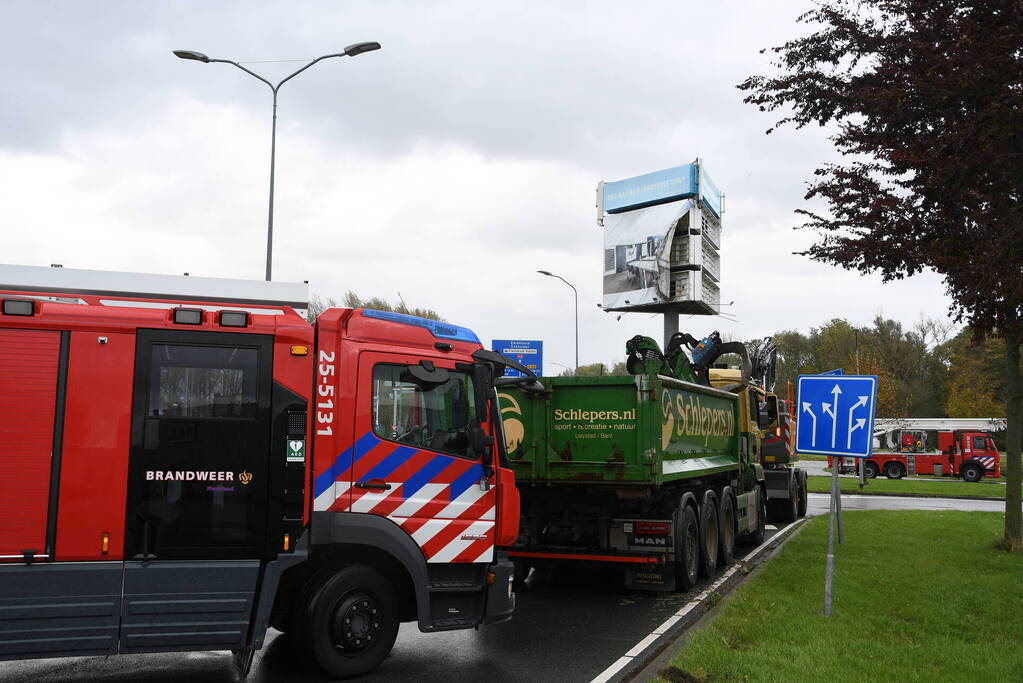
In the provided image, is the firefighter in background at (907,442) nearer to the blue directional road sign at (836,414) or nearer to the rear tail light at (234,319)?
the blue directional road sign at (836,414)

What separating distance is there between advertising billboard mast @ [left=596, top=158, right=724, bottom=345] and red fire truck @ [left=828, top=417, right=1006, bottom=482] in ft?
48.2

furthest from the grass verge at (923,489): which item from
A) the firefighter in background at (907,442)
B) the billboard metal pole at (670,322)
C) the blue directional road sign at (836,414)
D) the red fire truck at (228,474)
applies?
the red fire truck at (228,474)

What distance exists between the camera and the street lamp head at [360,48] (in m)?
15.5

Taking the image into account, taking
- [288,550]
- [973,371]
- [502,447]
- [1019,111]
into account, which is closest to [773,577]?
[502,447]

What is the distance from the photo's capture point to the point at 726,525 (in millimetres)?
12148

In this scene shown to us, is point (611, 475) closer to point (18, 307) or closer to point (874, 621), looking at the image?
point (874, 621)

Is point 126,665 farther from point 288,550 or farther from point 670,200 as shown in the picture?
point 670,200

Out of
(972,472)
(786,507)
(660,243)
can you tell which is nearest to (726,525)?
(786,507)

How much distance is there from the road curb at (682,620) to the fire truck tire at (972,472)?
2974 cm

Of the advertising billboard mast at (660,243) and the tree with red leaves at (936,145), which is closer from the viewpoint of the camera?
the tree with red leaves at (936,145)

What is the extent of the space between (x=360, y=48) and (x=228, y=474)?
37.6ft

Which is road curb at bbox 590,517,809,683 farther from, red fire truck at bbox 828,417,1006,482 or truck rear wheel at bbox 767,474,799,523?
red fire truck at bbox 828,417,1006,482

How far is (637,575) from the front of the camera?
32.5 ft

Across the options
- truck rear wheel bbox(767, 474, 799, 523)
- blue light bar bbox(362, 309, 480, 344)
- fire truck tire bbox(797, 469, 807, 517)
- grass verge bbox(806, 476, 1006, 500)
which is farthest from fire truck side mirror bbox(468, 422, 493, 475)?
grass verge bbox(806, 476, 1006, 500)
